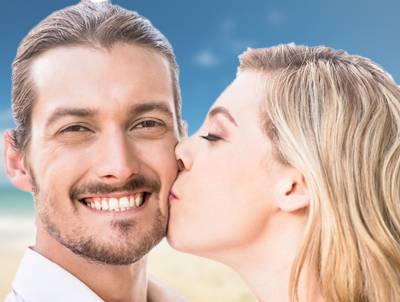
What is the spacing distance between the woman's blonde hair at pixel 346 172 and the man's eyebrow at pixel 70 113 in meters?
1.00

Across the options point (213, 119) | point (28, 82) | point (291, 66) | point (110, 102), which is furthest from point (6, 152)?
point (291, 66)

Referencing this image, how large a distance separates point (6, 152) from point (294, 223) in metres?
2.02

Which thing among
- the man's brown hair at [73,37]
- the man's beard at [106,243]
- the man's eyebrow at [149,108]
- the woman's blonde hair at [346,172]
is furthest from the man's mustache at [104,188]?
the woman's blonde hair at [346,172]

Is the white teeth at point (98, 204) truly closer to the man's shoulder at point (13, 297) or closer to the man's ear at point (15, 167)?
the man's ear at point (15, 167)

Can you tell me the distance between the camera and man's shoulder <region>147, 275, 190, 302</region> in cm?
329

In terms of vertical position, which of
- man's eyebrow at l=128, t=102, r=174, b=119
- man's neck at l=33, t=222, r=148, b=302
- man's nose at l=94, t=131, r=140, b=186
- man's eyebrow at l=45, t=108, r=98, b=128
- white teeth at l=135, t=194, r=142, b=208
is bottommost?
man's neck at l=33, t=222, r=148, b=302

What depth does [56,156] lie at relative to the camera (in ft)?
8.69

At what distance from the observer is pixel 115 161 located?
2516 millimetres

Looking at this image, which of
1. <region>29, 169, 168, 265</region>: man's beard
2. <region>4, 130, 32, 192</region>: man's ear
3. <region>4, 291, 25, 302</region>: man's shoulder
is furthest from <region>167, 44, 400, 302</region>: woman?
<region>4, 130, 32, 192</region>: man's ear

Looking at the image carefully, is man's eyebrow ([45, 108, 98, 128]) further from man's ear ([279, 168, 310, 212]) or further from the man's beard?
man's ear ([279, 168, 310, 212])

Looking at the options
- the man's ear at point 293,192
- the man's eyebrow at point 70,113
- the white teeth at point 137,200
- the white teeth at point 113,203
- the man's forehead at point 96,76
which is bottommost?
the man's ear at point 293,192

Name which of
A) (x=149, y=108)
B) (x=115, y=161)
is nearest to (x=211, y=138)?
(x=149, y=108)

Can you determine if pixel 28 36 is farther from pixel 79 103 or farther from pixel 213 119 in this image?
pixel 213 119

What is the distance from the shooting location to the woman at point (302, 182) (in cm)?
220
